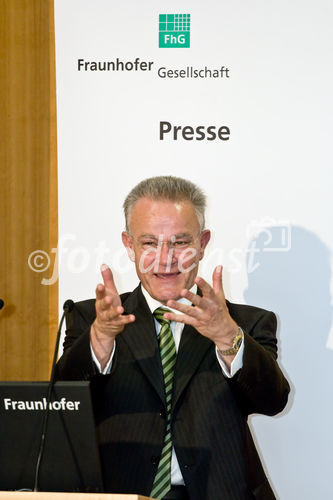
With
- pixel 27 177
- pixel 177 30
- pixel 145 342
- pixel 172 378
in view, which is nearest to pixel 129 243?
pixel 145 342

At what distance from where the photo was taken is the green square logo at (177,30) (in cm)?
316

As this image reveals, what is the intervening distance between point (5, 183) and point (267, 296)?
129 centimetres

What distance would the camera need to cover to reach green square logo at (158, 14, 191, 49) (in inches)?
124

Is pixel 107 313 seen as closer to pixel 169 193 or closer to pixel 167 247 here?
pixel 167 247

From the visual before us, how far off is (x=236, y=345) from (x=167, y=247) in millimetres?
462

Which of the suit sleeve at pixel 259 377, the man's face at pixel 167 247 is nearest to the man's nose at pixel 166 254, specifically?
the man's face at pixel 167 247

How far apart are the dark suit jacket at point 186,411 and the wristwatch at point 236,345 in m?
0.07

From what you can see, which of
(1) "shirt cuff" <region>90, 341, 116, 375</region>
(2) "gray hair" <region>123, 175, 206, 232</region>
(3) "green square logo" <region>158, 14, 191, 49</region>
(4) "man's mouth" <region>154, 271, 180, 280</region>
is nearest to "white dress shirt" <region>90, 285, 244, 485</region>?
(1) "shirt cuff" <region>90, 341, 116, 375</region>

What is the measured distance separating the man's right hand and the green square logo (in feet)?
4.66

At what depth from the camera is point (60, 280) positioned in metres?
3.24

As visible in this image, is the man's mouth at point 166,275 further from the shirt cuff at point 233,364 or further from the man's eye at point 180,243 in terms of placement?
the shirt cuff at point 233,364

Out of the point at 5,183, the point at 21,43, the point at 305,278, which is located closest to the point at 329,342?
the point at 305,278

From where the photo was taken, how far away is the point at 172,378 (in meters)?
2.50

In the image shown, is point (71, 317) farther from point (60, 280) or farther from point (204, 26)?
point (204, 26)
